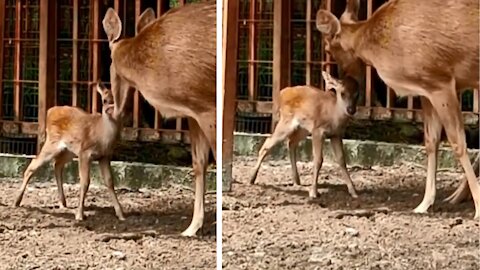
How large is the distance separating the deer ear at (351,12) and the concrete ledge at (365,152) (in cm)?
28

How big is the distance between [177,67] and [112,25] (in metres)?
0.18

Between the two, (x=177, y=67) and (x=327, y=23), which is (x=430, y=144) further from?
(x=177, y=67)

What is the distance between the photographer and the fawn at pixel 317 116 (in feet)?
7.77

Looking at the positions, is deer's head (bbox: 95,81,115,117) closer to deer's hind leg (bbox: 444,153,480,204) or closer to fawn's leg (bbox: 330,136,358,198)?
fawn's leg (bbox: 330,136,358,198)

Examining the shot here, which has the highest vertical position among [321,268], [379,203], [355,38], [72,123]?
[355,38]

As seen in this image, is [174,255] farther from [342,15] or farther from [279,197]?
[342,15]

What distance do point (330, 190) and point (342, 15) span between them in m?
0.41

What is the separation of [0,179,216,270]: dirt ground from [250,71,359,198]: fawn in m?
0.23

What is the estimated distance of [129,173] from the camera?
242 centimetres

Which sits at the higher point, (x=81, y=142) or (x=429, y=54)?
(x=429, y=54)

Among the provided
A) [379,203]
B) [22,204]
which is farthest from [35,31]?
[379,203]

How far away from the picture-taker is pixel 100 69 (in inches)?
95.1

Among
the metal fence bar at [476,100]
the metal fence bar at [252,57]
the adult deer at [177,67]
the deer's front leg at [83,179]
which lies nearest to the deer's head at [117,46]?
the adult deer at [177,67]

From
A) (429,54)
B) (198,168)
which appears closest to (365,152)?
(429,54)
